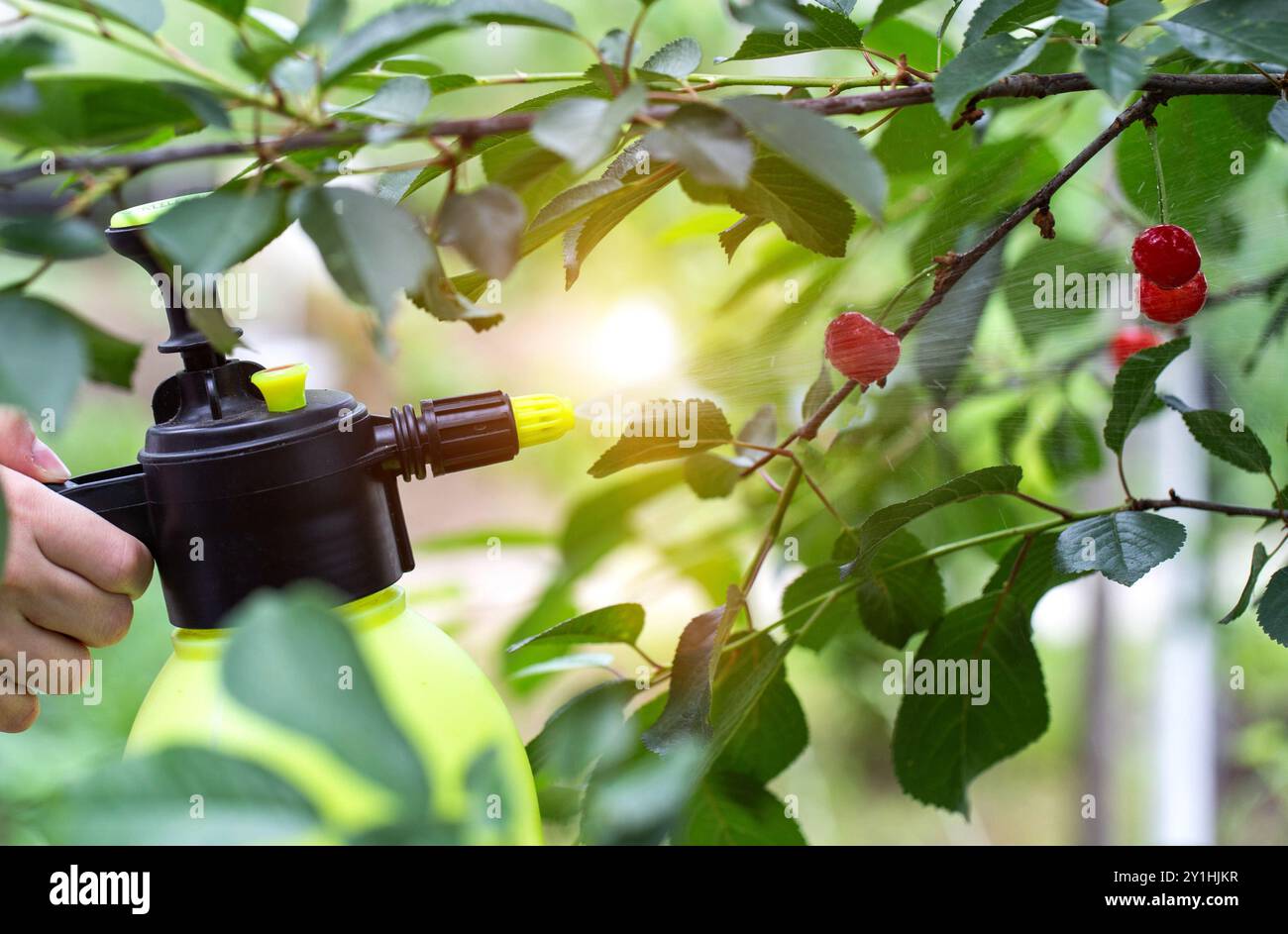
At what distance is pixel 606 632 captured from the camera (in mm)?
257

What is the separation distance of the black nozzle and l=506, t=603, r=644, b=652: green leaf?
6cm

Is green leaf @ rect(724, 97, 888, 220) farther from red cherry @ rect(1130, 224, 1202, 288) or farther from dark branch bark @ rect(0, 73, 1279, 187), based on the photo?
red cherry @ rect(1130, 224, 1202, 288)

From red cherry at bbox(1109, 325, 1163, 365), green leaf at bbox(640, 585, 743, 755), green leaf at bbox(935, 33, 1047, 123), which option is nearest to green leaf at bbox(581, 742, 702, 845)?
green leaf at bbox(640, 585, 743, 755)

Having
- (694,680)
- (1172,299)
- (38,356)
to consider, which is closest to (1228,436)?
(1172,299)

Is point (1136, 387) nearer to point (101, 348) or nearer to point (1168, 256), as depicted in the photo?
point (1168, 256)

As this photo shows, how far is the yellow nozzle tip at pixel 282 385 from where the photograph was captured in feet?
0.61

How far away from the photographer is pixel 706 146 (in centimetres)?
14

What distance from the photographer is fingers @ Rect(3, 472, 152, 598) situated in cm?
20

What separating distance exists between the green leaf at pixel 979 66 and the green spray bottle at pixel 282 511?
0.09m

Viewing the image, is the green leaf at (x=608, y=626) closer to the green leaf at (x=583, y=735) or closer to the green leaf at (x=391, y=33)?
the green leaf at (x=583, y=735)

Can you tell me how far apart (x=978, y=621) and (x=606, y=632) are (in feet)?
0.29

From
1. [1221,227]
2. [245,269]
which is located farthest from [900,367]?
[245,269]

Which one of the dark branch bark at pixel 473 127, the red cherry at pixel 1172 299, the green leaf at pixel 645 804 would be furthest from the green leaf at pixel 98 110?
the red cherry at pixel 1172 299
